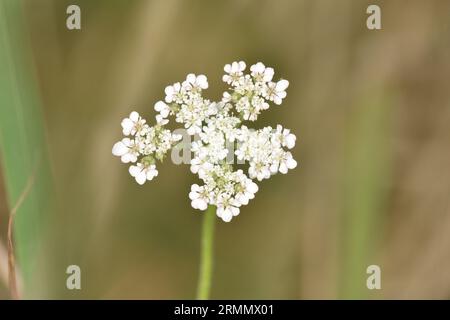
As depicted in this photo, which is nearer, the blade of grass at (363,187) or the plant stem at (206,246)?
the plant stem at (206,246)

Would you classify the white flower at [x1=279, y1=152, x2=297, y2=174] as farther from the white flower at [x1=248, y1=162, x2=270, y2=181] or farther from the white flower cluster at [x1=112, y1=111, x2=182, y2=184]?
the white flower cluster at [x1=112, y1=111, x2=182, y2=184]

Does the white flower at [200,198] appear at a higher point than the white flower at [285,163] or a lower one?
lower

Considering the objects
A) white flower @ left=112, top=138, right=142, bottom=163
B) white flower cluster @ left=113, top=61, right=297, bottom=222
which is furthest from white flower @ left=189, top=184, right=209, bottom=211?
white flower @ left=112, top=138, right=142, bottom=163

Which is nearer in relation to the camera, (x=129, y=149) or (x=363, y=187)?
(x=129, y=149)

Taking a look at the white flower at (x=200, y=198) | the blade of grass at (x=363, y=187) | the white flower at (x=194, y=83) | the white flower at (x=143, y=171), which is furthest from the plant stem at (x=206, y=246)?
the blade of grass at (x=363, y=187)

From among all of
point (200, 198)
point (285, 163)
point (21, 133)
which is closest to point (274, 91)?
point (285, 163)

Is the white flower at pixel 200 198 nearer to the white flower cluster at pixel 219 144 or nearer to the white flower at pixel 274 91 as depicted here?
the white flower cluster at pixel 219 144

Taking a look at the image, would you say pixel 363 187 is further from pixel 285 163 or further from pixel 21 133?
pixel 21 133
